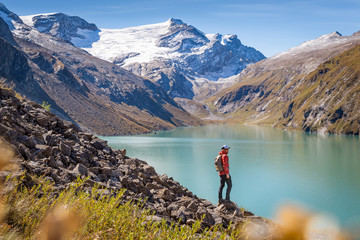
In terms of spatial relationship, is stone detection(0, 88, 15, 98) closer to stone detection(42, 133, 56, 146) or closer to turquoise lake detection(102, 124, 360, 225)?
stone detection(42, 133, 56, 146)

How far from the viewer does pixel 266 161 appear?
68062 mm

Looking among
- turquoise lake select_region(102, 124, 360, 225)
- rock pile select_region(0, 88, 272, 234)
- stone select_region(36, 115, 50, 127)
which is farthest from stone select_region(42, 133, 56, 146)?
turquoise lake select_region(102, 124, 360, 225)

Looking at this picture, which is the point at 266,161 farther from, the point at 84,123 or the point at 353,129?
the point at 353,129

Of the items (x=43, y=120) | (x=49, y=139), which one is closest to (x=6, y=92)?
(x=43, y=120)

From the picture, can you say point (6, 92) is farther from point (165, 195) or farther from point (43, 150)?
point (165, 195)

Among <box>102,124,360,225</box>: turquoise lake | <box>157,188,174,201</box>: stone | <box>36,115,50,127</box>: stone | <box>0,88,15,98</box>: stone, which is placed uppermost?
<box>0,88,15,98</box>: stone

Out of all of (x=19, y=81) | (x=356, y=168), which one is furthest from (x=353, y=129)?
(x=19, y=81)

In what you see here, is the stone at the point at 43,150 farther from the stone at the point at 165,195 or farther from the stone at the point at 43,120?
the stone at the point at 165,195

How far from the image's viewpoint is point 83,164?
50.1 ft

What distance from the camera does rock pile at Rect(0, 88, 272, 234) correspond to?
1223cm

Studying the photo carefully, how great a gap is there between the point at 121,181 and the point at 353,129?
170 meters

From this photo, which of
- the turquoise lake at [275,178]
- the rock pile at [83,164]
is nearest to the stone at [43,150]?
the rock pile at [83,164]

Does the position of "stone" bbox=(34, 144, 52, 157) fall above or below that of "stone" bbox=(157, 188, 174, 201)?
above

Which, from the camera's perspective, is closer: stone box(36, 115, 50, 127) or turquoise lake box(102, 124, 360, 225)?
stone box(36, 115, 50, 127)
